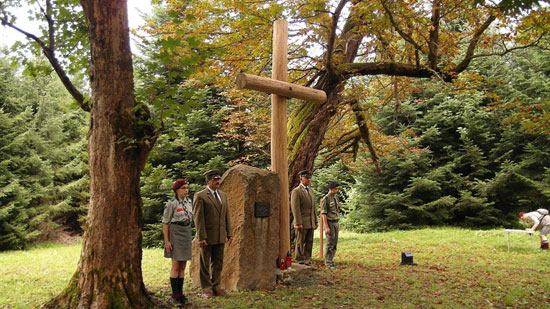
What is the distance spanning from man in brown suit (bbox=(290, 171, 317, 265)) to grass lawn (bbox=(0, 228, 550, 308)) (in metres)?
0.68

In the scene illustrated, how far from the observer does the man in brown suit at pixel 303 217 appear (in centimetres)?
859

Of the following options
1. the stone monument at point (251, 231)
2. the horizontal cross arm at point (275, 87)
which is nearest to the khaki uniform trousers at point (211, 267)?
the stone monument at point (251, 231)

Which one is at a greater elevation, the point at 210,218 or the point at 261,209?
the point at 261,209

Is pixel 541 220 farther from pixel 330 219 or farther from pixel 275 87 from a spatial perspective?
pixel 275 87

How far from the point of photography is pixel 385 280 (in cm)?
763

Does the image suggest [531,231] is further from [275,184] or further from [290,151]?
[275,184]

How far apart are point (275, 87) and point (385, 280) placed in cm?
410

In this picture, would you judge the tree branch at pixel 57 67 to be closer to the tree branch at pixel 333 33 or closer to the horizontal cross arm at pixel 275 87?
the horizontal cross arm at pixel 275 87

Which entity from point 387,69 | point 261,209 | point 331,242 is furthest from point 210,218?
point 387,69

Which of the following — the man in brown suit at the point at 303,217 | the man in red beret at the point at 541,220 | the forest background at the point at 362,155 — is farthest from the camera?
the forest background at the point at 362,155

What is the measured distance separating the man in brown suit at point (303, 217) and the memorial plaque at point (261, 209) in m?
1.77

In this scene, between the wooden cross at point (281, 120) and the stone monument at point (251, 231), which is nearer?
the stone monument at point (251, 231)

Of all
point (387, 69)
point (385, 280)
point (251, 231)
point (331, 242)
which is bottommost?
point (385, 280)

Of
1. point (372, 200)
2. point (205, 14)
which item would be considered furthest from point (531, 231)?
point (205, 14)
